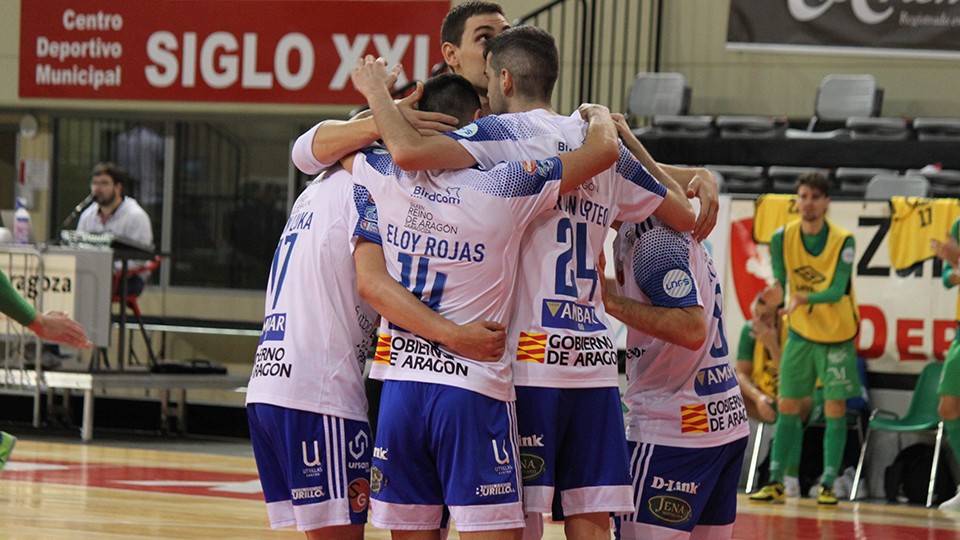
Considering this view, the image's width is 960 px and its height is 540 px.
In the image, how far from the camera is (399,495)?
120 inches

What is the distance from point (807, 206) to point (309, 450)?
5.82 metres

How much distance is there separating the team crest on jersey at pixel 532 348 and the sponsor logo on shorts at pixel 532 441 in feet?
0.54

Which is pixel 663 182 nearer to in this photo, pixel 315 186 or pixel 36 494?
pixel 315 186

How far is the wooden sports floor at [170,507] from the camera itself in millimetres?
6160

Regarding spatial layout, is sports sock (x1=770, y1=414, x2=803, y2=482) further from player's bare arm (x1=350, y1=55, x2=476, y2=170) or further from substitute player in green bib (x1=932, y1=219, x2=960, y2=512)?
player's bare arm (x1=350, y1=55, x2=476, y2=170)

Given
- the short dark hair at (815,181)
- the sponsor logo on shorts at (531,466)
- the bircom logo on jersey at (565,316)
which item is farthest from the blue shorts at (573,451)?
the short dark hair at (815,181)

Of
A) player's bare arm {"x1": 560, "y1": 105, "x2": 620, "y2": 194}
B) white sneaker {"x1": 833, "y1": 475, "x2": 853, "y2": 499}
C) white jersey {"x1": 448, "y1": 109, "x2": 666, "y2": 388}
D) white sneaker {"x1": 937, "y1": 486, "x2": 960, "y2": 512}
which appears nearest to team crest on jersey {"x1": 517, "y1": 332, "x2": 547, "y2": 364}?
white jersey {"x1": 448, "y1": 109, "x2": 666, "y2": 388}

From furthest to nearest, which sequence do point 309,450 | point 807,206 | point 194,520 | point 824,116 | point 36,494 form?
point 824,116 < point 807,206 < point 36,494 < point 194,520 < point 309,450

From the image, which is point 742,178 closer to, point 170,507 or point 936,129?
point 936,129

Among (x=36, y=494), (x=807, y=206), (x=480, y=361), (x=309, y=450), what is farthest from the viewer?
(x=807, y=206)

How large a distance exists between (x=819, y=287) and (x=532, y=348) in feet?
19.4

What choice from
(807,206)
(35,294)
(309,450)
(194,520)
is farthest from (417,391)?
(35,294)

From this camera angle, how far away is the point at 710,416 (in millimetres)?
3480

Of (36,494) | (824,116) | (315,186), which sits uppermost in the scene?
(824,116)
